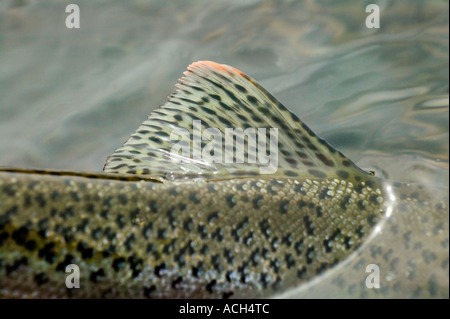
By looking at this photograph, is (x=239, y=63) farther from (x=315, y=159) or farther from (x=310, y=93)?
(x=315, y=159)

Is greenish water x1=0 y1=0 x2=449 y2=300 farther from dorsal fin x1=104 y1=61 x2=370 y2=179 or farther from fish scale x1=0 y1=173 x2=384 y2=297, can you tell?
fish scale x1=0 y1=173 x2=384 y2=297

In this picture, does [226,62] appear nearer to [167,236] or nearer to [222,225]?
[222,225]

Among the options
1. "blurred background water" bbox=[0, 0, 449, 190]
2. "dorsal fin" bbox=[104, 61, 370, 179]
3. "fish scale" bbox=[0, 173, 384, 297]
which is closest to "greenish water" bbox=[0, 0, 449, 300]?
"blurred background water" bbox=[0, 0, 449, 190]

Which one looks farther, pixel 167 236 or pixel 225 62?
pixel 225 62

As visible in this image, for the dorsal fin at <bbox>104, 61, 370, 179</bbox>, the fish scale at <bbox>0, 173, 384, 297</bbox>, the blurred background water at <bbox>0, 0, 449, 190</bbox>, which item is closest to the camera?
the fish scale at <bbox>0, 173, 384, 297</bbox>

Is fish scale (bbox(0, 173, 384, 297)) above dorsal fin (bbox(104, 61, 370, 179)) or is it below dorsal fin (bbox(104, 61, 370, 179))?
below

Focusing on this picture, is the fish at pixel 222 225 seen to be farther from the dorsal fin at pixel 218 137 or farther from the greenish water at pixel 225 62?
the greenish water at pixel 225 62

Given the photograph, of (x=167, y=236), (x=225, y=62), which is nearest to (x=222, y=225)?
(x=167, y=236)
